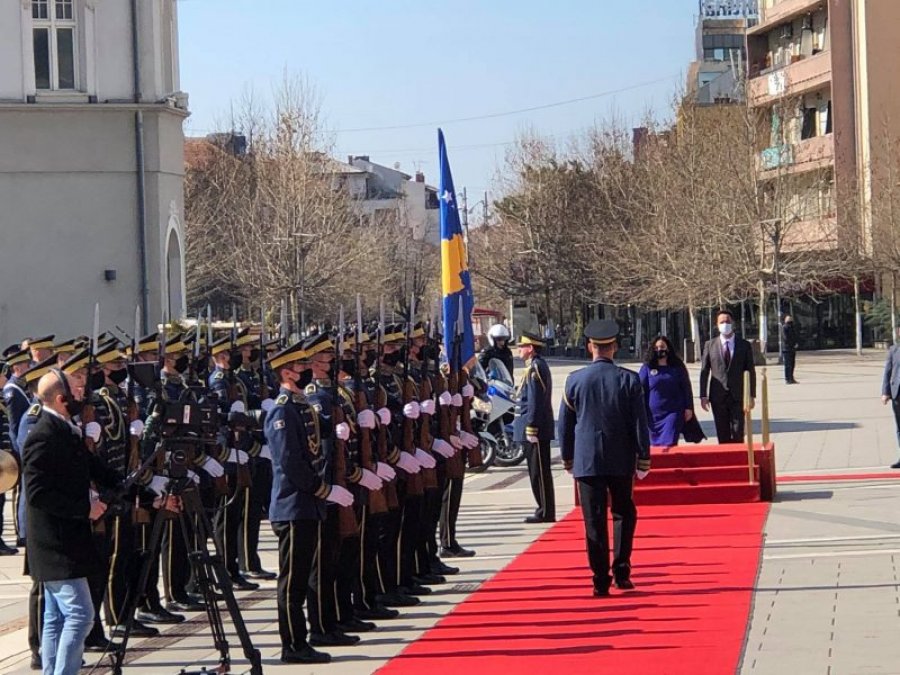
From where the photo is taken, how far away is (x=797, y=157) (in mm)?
64625

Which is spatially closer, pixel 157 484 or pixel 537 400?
pixel 157 484

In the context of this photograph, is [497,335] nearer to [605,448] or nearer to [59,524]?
[605,448]

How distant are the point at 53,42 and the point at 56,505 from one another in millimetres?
22174

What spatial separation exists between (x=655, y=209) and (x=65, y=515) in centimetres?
5833

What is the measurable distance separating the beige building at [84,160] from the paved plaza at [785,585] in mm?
10515

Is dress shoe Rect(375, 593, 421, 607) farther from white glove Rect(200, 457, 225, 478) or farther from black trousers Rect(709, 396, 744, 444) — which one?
black trousers Rect(709, 396, 744, 444)

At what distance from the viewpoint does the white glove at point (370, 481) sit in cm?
1063

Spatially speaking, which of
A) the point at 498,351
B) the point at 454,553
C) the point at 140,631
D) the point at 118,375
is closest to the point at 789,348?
the point at 498,351

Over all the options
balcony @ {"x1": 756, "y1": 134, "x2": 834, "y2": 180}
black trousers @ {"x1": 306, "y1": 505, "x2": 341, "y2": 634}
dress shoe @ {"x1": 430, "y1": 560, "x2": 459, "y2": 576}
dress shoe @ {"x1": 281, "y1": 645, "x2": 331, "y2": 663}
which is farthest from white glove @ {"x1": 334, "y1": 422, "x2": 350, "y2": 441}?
A: balcony @ {"x1": 756, "y1": 134, "x2": 834, "y2": 180}

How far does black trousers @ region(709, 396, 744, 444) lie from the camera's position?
19.2 m

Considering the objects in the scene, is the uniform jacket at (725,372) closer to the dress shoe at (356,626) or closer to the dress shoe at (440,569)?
the dress shoe at (440,569)

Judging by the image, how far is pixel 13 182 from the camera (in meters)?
29.5

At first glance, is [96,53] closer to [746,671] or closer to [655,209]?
[746,671]

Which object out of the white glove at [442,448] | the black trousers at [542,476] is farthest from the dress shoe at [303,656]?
the black trousers at [542,476]
